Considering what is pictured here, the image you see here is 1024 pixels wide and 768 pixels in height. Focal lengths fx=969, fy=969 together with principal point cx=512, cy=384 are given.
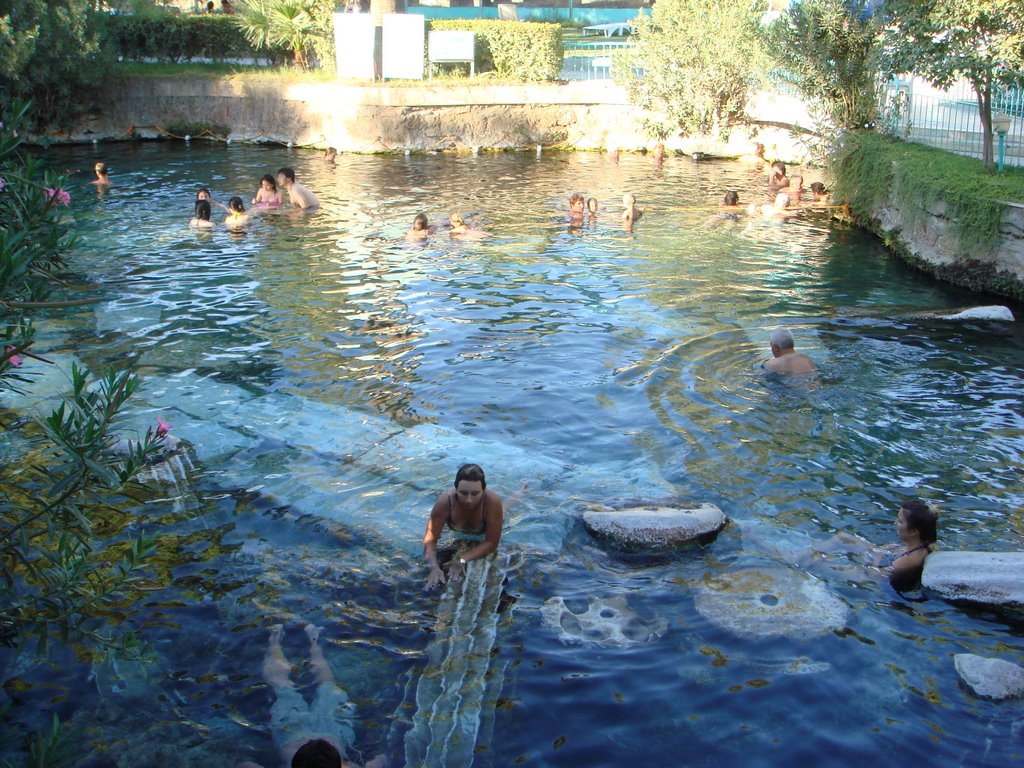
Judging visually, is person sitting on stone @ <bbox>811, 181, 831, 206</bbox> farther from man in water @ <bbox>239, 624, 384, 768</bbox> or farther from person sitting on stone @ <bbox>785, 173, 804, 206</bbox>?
man in water @ <bbox>239, 624, 384, 768</bbox>

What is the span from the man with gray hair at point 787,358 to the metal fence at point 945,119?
8373mm

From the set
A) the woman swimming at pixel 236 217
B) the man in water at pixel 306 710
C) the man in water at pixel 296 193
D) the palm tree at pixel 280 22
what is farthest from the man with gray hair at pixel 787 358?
the palm tree at pixel 280 22

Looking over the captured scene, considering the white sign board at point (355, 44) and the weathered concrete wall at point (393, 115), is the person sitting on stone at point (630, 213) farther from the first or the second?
the white sign board at point (355, 44)

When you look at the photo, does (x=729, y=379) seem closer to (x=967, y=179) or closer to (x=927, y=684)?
(x=927, y=684)

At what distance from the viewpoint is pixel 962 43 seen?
14.0 meters

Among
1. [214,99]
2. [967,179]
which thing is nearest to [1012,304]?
[967,179]

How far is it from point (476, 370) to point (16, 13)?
62.8 feet

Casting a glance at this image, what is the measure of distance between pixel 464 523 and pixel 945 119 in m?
15.1

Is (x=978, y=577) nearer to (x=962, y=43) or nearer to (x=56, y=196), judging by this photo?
(x=56, y=196)

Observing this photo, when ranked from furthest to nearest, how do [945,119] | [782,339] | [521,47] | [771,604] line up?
[521,47], [945,119], [782,339], [771,604]

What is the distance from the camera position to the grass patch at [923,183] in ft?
43.3

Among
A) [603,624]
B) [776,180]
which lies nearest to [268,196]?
[776,180]

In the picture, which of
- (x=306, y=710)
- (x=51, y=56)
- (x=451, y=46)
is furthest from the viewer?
(x=451, y=46)

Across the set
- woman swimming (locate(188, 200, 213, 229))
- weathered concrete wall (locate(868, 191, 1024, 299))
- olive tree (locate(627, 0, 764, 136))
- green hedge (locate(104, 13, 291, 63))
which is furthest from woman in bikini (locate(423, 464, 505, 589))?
green hedge (locate(104, 13, 291, 63))
